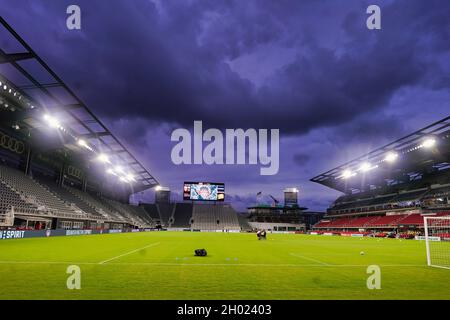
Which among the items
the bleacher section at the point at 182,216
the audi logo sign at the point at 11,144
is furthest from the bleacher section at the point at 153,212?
the audi logo sign at the point at 11,144

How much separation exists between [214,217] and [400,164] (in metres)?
63.0

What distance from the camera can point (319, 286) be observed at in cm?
782

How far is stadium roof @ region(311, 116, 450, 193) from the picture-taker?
46656 mm

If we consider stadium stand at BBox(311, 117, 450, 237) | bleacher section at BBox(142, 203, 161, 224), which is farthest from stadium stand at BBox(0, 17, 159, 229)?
stadium stand at BBox(311, 117, 450, 237)

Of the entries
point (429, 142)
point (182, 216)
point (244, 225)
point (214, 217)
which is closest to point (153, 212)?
point (182, 216)

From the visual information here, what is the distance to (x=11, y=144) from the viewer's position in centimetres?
4091

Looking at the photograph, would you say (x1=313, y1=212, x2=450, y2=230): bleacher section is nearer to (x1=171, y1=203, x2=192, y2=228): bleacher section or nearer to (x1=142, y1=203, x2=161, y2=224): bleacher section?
(x1=171, y1=203, x2=192, y2=228): bleacher section

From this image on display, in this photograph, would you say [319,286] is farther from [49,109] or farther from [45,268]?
[49,109]

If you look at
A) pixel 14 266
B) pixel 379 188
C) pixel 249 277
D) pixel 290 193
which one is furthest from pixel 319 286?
pixel 290 193

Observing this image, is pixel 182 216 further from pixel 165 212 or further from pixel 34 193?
pixel 34 193

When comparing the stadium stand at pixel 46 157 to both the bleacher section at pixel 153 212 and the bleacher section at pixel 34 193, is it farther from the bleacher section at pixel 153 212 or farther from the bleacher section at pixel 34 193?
the bleacher section at pixel 153 212

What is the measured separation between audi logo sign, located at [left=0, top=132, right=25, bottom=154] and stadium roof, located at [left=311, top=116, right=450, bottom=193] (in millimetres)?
58137

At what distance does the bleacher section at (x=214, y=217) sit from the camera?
334 ft
